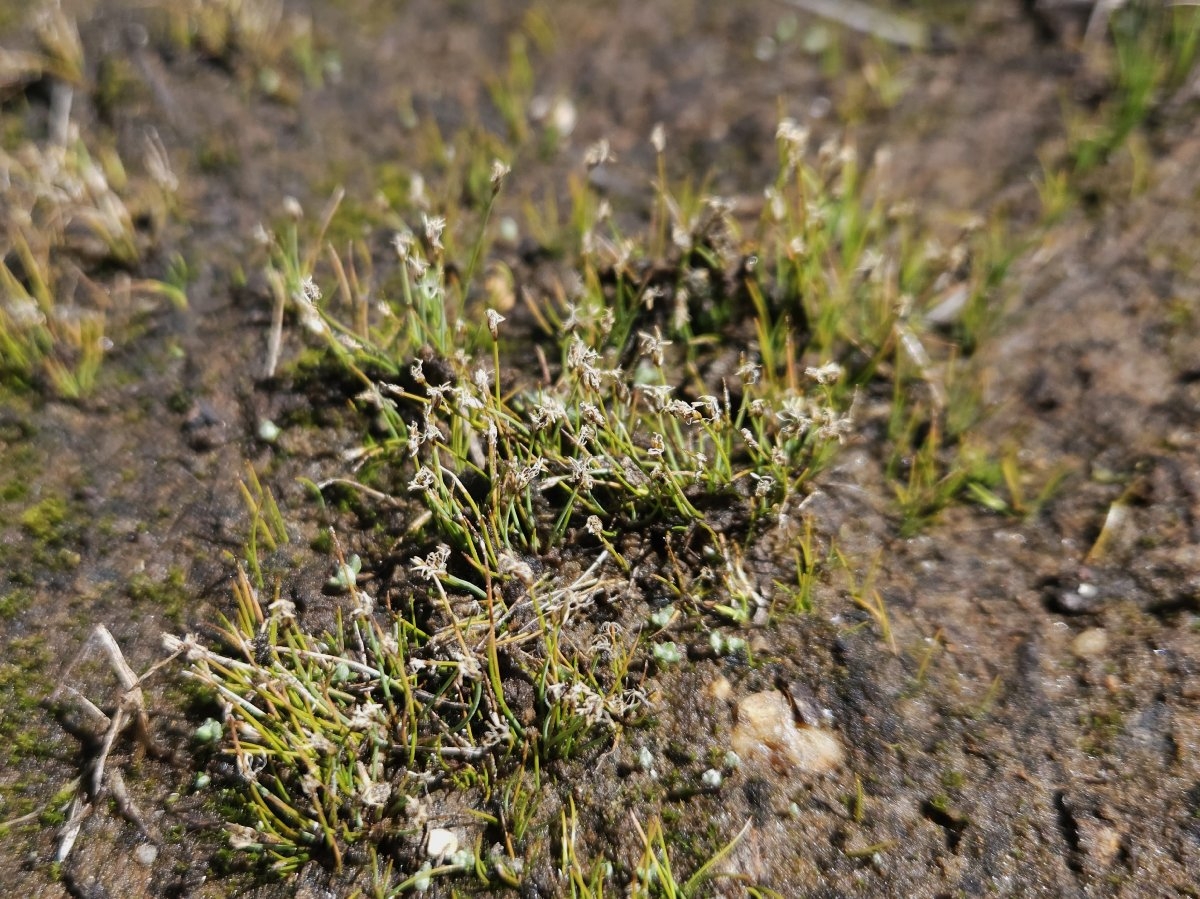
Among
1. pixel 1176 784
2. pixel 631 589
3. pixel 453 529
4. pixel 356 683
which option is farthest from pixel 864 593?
pixel 356 683

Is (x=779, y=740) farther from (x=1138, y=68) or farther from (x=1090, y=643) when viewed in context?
(x=1138, y=68)

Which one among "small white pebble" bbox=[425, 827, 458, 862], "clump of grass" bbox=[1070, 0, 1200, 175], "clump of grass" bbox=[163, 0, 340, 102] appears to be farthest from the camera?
"clump of grass" bbox=[163, 0, 340, 102]

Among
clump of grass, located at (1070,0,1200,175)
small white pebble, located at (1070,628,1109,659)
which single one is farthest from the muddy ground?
clump of grass, located at (1070,0,1200,175)

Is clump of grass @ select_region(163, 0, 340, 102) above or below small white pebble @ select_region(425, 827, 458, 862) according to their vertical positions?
above

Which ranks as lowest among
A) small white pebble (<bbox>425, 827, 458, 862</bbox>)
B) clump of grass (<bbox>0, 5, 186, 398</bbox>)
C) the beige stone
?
small white pebble (<bbox>425, 827, 458, 862</bbox>)

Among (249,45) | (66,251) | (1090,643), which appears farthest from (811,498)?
(249,45)

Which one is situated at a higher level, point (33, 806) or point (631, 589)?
point (631, 589)

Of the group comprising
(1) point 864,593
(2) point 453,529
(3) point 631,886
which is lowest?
(3) point 631,886

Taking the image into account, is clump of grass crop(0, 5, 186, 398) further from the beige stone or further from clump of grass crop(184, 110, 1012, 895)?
the beige stone

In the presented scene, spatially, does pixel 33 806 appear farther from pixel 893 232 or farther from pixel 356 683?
pixel 893 232
